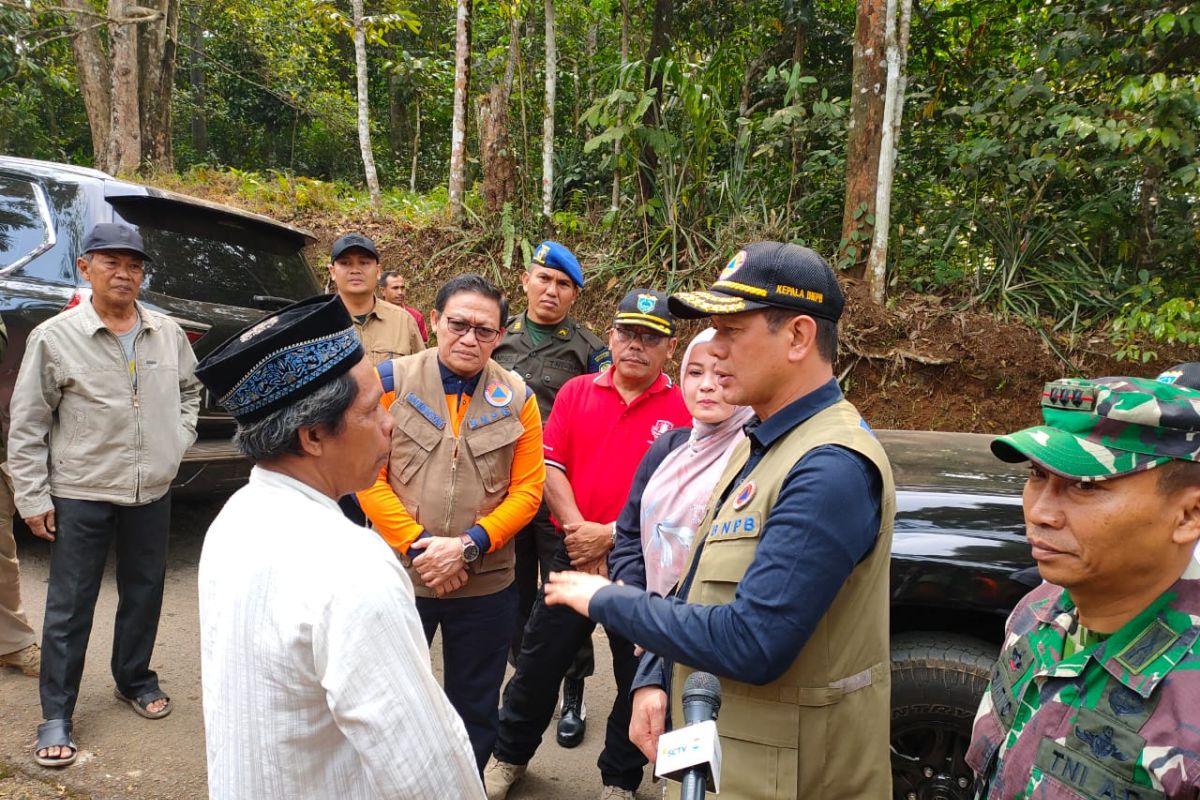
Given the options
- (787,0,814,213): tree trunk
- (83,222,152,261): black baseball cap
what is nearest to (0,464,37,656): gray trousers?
(83,222,152,261): black baseball cap

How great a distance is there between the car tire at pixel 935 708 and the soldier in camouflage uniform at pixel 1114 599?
1098 mm

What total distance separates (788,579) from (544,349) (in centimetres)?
A: 272

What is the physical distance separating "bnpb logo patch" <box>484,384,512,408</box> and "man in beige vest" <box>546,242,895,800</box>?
4.22 ft

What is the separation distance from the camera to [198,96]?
18469mm

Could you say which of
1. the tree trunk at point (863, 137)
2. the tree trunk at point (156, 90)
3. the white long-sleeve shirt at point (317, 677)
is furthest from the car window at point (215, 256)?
the tree trunk at point (156, 90)

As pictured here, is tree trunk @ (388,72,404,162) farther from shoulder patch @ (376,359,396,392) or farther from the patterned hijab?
the patterned hijab

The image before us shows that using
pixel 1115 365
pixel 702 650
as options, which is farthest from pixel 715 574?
pixel 1115 365

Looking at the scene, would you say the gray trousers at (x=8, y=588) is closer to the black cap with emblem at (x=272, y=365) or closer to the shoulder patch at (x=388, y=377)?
the shoulder patch at (x=388, y=377)

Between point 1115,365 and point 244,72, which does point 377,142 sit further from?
point 1115,365

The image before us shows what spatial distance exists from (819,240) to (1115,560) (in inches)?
277

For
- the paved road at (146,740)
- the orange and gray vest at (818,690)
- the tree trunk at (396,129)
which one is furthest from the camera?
the tree trunk at (396,129)

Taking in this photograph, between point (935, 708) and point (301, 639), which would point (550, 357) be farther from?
point (301, 639)

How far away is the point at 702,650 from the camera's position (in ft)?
5.10

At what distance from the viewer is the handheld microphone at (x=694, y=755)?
1.16 metres
